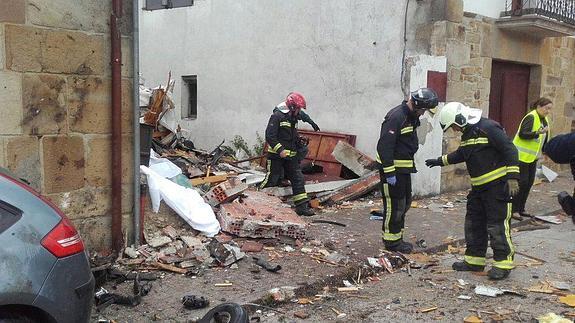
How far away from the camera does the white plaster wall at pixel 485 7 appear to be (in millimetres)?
9656

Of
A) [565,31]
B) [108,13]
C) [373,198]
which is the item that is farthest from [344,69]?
[108,13]

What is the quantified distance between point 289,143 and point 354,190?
172 centimetres

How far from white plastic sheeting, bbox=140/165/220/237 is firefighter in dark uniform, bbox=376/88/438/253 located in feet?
6.68

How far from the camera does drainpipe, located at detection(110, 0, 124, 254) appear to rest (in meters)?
5.39

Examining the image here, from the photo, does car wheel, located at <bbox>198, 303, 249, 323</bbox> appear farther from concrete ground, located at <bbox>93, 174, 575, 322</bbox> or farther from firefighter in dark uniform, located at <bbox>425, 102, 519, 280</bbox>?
firefighter in dark uniform, located at <bbox>425, 102, 519, 280</bbox>

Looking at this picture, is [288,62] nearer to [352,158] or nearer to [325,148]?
[325,148]

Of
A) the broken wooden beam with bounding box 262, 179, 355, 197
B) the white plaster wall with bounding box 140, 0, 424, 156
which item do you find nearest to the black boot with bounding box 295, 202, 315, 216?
the broken wooden beam with bounding box 262, 179, 355, 197

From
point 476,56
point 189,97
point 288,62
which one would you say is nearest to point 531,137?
point 476,56

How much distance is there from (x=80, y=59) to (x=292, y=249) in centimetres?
301

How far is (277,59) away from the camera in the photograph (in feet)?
39.2

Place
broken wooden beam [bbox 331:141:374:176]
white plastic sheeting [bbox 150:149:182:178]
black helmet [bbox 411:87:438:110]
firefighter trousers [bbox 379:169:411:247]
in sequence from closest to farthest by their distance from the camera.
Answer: black helmet [bbox 411:87:438:110] < firefighter trousers [bbox 379:169:411:247] < white plastic sheeting [bbox 150:149:182:178] < broken wooden beam [bbox 331:141:374:176]

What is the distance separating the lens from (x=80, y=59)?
206 inches

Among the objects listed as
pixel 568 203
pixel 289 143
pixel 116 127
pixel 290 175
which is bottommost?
pixel 290 175

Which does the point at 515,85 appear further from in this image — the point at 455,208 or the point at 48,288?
the point at 48,288
